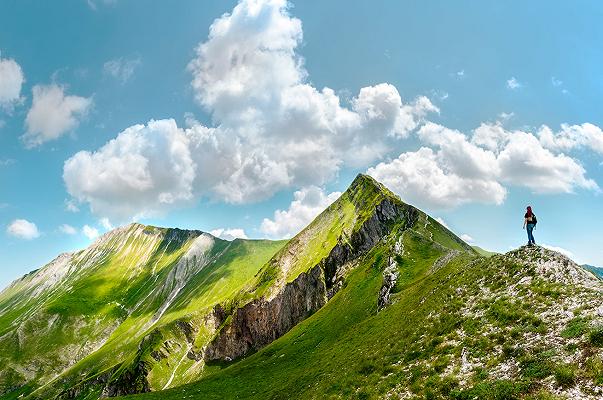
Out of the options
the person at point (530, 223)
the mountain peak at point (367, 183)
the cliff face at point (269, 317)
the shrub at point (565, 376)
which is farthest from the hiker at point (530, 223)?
the mountain peak at point (367, 183)

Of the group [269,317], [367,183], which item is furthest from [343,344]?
[367,183]

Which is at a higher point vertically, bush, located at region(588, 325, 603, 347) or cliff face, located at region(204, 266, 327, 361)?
bush, located at region(588, 325, 603, 347)

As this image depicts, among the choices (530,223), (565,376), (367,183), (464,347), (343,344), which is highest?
(367,183)

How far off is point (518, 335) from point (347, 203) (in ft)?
540

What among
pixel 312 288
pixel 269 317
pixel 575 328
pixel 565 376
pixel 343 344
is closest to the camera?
pixel 565 376

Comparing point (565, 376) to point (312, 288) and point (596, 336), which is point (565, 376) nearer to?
point (596, 336)

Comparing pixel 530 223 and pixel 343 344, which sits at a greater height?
pixel 530 223

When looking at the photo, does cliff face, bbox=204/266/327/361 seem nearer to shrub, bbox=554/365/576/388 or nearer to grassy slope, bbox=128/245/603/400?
grassy slope, bbox=128/245/603/400

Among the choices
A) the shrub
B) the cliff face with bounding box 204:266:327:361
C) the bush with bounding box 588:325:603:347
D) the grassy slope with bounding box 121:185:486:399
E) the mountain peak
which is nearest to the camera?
the shrub

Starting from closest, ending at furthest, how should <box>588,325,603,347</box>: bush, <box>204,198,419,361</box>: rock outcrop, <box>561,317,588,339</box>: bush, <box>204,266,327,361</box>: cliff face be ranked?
<box>588,325,603,347</box>: bush < <box>561,317,588,339</box>: bush < <box>204,198,419,361</box>: rock outcrop < <box>204,266,327,361</box>: cliff face

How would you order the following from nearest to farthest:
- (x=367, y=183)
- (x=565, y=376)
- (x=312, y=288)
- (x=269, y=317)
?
(x=565, y=376)
(x=312, y=288)
(x=269, y=317)
(x=367, y=183)

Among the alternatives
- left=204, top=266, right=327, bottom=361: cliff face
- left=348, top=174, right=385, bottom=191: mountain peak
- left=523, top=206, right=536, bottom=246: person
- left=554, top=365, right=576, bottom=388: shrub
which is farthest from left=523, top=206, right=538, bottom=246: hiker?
left=348, top=174, right=385, bottom=191: mountain peak

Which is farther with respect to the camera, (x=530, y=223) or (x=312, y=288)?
(x=312, y=288)

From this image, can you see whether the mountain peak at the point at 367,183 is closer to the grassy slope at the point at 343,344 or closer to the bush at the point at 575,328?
the grassy slope at the point at 343,344
